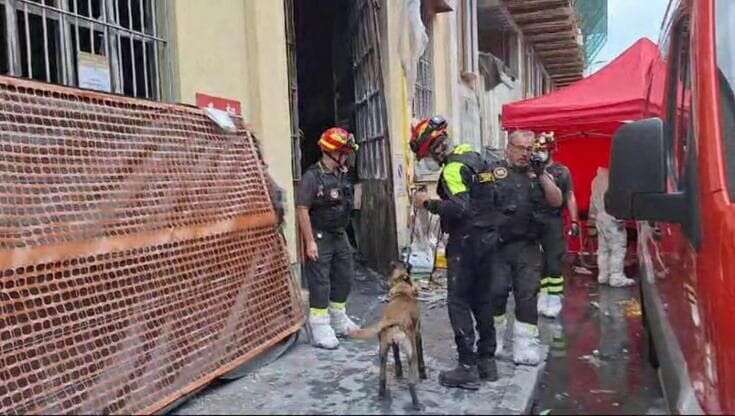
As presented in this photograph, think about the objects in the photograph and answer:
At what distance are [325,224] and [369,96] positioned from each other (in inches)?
143

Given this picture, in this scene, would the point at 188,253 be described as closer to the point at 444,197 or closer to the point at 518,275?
the point at 444,197

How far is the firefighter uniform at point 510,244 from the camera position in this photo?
14.0 feet

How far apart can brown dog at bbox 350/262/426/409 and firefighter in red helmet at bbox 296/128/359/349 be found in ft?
3.01

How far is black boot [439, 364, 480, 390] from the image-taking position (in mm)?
3668

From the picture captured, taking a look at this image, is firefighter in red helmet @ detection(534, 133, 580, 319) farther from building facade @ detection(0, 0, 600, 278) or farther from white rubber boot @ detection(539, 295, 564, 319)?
building facade @ detection(0, 0, 600, 278)

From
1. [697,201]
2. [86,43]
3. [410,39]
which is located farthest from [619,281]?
[86,43]

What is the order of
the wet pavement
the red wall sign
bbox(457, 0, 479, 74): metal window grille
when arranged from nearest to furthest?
the wet pavement, the red wall sign, bbox(457, 0, 479, 74): metal window grille

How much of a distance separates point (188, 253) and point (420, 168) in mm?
7065

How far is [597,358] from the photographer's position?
16.1ft

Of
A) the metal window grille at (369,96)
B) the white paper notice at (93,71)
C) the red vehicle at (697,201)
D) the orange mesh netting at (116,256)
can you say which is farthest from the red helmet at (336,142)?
the metal window grille at (369,96)

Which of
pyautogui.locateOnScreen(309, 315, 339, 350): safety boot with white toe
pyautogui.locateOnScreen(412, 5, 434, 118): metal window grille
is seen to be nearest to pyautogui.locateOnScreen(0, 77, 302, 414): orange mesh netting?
pyautogui.locateOnScreen(309, 315, 339, 350): safety boot with white toe

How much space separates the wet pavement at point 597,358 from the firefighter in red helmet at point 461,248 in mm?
422

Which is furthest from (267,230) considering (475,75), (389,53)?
(475,75)

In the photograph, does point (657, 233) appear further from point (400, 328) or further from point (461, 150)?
point (400, 328)
